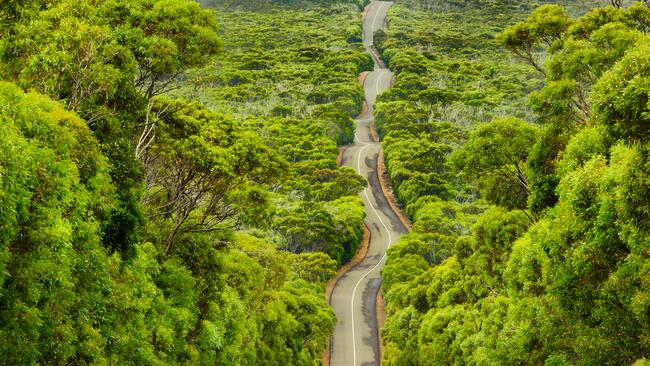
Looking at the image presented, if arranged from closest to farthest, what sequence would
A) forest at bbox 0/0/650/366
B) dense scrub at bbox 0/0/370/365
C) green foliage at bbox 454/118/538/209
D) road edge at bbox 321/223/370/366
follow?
dense scrub at bbox 0/0/370/365 < forest at bbox 0/0/650/366 < green foliage at bbox 454/118/538/209 < road edge at bbox 321/223/370/366

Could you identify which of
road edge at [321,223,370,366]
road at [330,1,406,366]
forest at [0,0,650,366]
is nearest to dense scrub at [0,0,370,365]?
forest at [0,0,650,366]

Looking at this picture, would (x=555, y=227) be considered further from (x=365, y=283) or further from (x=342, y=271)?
(x=342, y=271)

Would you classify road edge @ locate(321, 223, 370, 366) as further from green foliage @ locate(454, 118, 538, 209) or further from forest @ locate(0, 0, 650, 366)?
green foliage @ locate(454, 118, 538, 209)

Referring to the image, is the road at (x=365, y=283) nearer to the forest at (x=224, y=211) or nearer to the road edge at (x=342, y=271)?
the road edge at (x=342, y=271)

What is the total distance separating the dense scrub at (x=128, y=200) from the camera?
9.19m

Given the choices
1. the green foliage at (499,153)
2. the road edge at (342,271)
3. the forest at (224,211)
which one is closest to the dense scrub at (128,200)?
the forest at (224,211)

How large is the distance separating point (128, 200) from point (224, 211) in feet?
→ 25.4

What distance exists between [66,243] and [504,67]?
12646 centimetres

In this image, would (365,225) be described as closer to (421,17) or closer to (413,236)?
(413,236)

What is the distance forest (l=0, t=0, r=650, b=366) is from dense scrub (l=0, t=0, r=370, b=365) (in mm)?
47

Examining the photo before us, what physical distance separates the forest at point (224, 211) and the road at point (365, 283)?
3.78 meters

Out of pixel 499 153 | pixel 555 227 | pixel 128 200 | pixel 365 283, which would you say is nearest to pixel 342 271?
pixel 365 283

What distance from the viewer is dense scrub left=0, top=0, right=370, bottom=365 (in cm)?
919

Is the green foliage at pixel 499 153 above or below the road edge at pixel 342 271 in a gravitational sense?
above
